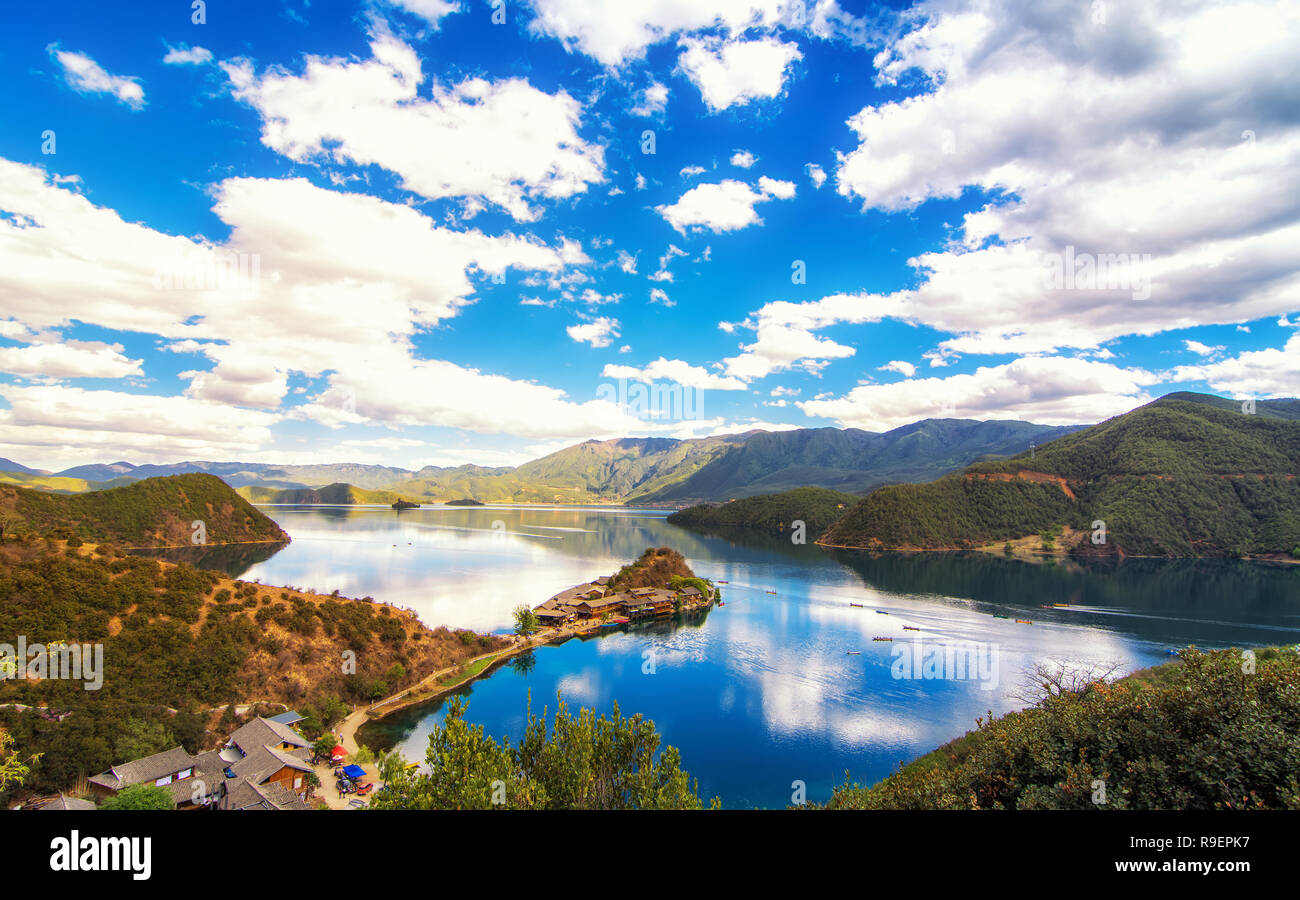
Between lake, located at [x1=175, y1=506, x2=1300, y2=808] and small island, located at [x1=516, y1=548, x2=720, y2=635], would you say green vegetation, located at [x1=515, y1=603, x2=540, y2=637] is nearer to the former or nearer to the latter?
small island, located at [x1=516, y1=548, x2=720, y2=635]

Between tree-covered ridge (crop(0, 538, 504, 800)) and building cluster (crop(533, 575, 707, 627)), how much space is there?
699 inches

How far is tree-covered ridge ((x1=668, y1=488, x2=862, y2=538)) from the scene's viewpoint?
146 meters

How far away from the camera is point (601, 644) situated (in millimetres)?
49594

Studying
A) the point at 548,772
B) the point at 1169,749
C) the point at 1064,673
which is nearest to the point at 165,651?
the point at 548,772

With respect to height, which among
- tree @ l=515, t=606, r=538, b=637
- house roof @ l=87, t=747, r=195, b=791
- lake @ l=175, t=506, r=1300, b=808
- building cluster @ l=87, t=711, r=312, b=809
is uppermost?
house roof @ l=87, t=747, r=195, b=791

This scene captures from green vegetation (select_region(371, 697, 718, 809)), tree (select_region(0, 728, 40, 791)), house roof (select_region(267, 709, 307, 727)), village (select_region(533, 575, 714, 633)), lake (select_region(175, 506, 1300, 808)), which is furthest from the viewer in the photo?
village (select_region(533, 575, 714, 633))

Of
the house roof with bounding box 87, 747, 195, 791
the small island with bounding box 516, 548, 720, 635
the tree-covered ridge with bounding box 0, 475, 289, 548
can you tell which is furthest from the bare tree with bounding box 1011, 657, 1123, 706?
the tree-covered ridge with bounding box 0, 475, 289, 548

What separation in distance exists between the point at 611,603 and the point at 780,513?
10539 centimetres

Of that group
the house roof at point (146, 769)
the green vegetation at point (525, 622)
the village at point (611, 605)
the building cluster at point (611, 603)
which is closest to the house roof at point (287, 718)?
→ the house roof at point (146, 769)

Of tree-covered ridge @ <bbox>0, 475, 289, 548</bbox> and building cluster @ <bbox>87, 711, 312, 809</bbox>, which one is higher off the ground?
tree-covered ridge @ <bbox>0, 475, 289, 548</bbox>

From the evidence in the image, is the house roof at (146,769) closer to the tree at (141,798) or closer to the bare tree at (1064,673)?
the tree at (141,798)

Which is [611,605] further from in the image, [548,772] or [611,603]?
[548,772]
